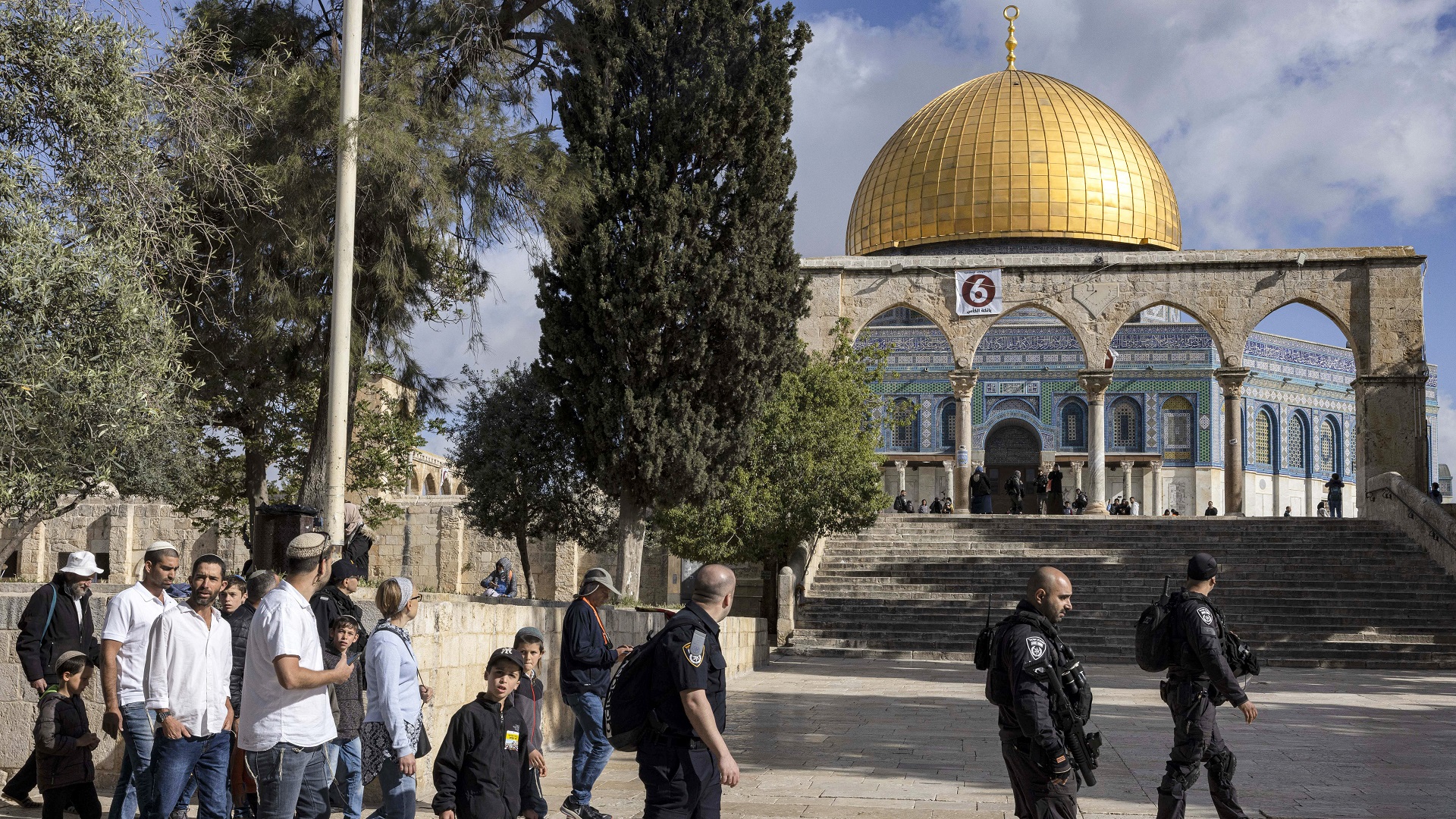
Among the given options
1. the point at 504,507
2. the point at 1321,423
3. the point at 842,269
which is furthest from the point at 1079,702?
the point at 1321,423

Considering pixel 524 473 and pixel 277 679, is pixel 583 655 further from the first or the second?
pixel 524 473

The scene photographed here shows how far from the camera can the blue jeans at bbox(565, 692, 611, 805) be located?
246 inches

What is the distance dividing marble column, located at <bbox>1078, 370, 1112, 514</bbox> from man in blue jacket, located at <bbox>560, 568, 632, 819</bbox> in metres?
20.0

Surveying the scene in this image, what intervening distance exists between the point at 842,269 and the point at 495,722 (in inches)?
876

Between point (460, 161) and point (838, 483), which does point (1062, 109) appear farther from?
point (460, 161)

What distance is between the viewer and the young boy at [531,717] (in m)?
4.99

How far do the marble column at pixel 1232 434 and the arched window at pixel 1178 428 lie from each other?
14322 millimetres

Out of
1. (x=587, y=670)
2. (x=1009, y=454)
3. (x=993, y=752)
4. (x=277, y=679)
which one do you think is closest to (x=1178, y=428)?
(x=1009, y=454)

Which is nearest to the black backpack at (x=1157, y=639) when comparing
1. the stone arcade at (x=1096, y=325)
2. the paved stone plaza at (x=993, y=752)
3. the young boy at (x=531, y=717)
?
the paved stone plaza at (x=993, y=752)

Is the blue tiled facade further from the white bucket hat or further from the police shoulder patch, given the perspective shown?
the police shoulder patch

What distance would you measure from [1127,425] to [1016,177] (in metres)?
9.40

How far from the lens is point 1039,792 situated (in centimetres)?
470

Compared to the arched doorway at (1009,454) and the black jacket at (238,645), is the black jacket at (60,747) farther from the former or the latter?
the arched doorway at (1009,454)

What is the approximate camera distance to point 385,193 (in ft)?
35.3
